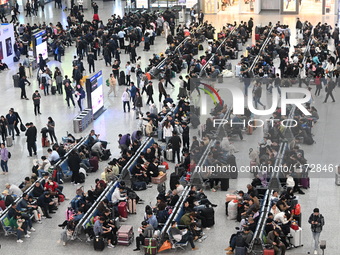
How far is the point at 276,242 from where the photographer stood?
24203mm

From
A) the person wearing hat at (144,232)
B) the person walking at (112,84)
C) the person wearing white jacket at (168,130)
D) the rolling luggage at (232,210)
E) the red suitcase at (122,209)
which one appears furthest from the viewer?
the person walking at (112,84)

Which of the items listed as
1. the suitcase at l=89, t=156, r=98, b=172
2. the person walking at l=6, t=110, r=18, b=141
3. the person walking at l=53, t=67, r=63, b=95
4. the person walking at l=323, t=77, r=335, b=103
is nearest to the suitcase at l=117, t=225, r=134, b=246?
the suitcase at l=89, t=156, r=98, b=172

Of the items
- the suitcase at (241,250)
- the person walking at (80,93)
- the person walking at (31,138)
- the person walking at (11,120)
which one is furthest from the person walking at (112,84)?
the suitcase at (241,250)

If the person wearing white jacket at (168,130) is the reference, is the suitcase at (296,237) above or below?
below

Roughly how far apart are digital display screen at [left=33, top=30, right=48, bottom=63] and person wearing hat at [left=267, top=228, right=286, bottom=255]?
23381 mm

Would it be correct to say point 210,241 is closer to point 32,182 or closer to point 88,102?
point 32,182

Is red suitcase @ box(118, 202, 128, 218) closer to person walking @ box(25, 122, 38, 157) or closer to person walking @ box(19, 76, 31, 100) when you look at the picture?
person walking @ box(25, 122, 38, 157)

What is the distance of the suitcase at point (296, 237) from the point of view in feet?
81.6

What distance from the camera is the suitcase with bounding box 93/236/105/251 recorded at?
2517 cm

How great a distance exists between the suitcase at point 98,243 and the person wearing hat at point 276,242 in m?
4.76

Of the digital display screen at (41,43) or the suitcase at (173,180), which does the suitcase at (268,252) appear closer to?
the suitcase at (173,180)

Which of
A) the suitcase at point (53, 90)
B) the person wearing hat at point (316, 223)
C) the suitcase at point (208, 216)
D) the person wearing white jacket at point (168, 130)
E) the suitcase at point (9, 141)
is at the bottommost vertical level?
the suitcase at point (208, 216)

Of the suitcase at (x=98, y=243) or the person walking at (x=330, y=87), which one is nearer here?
the suitcase at (x=98, y=243)

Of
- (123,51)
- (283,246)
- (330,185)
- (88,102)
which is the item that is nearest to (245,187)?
(330,185)
